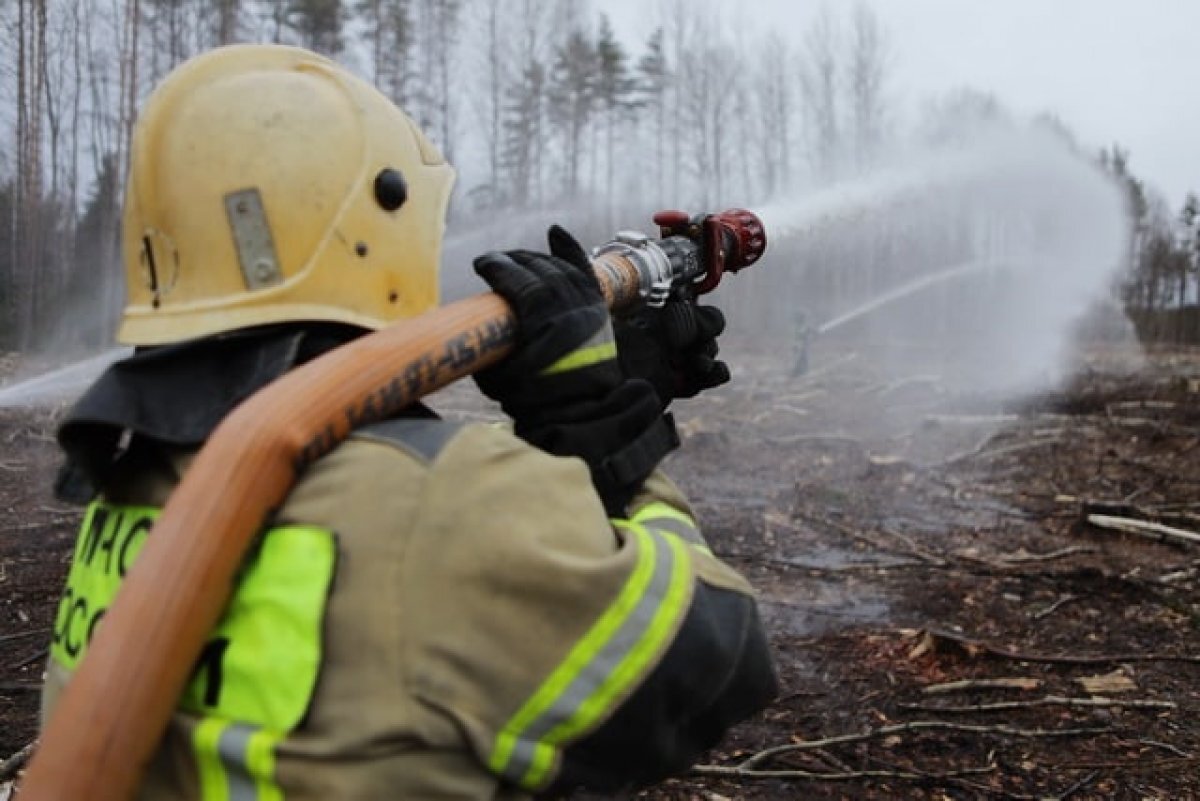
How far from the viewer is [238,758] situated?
1040 millimetres

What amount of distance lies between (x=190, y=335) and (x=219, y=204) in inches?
8.2

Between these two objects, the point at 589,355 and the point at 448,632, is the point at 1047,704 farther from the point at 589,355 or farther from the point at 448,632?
the point at 448,632

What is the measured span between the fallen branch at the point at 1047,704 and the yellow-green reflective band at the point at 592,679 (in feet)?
10.6

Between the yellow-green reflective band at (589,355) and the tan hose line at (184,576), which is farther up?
the yellow-green reflective band at (589,355)

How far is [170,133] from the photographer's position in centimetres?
136

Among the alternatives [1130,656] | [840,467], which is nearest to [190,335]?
[1130,656]

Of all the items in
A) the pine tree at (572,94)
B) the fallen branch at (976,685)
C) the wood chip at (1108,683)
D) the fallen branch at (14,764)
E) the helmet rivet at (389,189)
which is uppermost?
the pine tree at (572,94)

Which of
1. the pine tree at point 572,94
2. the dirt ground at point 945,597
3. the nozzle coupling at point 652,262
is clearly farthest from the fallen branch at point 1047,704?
the pine tree at point 572,94

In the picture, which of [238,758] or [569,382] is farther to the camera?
[569,382]

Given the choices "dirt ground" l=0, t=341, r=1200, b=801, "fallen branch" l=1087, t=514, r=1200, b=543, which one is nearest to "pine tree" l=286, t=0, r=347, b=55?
"dirt ground" l=0, t=341, r=1200, b=801

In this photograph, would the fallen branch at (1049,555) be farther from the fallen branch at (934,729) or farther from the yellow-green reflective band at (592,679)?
the yellow-green reflective band at (592,679)

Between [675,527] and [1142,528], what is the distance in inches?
266

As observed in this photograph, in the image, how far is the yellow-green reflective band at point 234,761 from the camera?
1030mm

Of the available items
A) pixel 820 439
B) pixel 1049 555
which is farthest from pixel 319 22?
pixel 1049 555
